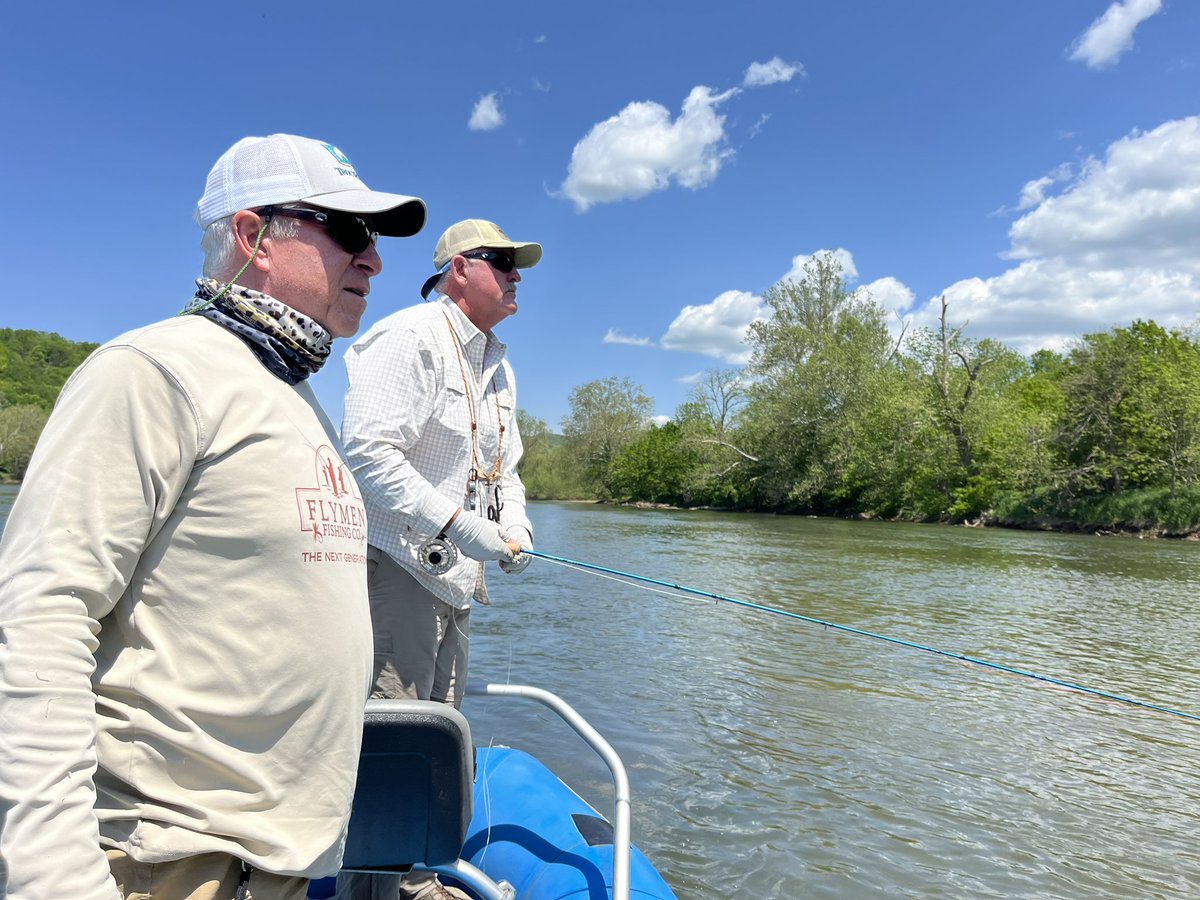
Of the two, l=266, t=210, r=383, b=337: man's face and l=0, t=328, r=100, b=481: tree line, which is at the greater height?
l=0, t=328, r=100, b=481: tree line

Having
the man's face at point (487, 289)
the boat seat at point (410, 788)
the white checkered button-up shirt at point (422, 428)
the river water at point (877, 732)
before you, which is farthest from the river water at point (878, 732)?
the man's face at point (487, 289)

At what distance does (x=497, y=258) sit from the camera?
298 centimetres

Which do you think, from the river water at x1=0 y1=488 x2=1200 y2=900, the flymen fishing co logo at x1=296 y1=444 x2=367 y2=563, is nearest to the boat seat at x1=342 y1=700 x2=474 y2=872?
the flymen fishing co logo at x1=296 y1=444 x2=367 y2=563

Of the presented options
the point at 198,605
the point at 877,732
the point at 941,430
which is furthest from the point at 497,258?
the point at 941,430

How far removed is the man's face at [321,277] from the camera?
146 cm

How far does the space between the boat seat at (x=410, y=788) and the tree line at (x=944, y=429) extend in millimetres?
34350

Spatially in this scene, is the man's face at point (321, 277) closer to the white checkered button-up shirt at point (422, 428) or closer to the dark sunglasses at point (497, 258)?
the white checkered button-up shirt at point (422, 428)

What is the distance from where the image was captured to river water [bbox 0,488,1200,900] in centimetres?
449

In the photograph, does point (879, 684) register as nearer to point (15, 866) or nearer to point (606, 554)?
point (15, 866)

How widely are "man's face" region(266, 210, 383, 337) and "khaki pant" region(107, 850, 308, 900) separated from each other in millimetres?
867

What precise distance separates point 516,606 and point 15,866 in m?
12.4

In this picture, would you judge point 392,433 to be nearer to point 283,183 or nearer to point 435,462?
point 435,462

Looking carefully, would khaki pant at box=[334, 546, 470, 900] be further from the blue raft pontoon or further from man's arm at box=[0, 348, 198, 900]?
man's arm at box=[0, 348, 198, 900]

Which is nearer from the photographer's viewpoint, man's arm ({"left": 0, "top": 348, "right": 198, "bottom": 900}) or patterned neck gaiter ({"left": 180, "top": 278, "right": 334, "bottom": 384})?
man's arm ({"left": 0, "top": 348, "right": 198, "bottom": 900})
